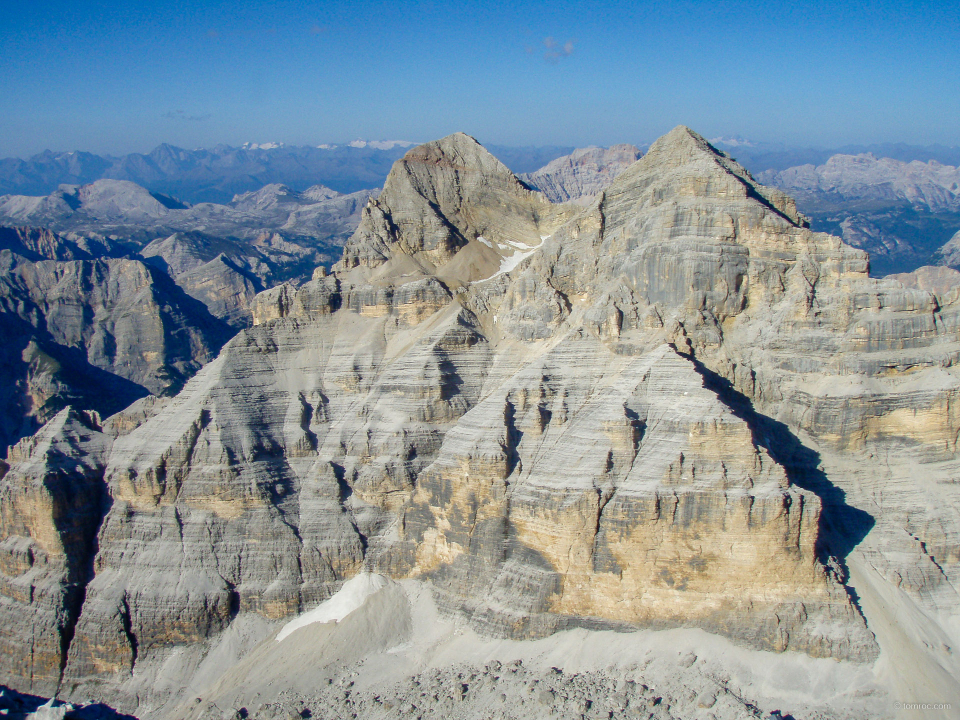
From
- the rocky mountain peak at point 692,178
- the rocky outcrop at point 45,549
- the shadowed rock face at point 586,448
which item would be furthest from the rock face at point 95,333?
the rocky mountain peak at point 692,178

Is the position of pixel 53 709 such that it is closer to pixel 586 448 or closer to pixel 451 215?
pixel 586 448

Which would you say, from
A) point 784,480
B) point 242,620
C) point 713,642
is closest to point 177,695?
point 242,620

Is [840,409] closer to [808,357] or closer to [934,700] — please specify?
[808,357]

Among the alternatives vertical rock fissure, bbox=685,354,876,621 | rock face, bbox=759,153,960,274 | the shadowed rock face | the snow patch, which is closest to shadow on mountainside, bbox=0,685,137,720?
the snow patch

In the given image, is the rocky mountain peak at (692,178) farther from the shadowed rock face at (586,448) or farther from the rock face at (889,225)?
the rock face at (889,225)

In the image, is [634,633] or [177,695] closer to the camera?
[634,633]

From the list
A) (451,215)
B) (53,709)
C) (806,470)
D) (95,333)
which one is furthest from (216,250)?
(53,709)

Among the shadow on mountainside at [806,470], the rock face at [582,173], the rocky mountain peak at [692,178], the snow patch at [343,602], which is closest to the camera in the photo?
the shadow on mountainside at [806,470]

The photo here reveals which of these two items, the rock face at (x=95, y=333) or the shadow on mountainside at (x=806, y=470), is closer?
the shadow on mountainside at (x=806, y=470)
